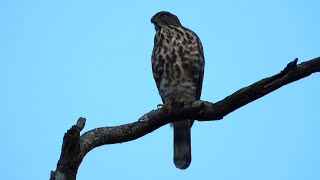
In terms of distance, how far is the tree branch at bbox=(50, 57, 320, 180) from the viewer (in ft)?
12.7

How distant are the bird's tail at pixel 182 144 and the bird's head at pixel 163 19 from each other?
1.65 metres

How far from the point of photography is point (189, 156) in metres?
6.82

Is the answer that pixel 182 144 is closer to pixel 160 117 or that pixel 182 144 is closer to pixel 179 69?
pixel 179 69

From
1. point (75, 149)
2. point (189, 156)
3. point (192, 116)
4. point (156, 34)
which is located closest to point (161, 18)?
point (156, 34)

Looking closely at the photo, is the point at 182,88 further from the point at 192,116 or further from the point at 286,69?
the point at 286,69

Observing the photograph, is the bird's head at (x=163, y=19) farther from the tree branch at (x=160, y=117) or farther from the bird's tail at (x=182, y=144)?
the tree branch at (x=160, y=117)

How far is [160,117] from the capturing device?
4.88 m

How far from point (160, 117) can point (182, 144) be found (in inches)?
93.6

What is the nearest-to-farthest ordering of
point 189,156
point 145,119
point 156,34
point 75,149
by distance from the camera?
point 75,149 < point 145,119 < point 189,156 < point 156,34

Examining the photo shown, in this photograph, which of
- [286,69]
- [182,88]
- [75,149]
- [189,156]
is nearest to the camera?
[75,149]

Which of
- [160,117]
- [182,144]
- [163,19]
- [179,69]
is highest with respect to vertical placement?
[163,19]

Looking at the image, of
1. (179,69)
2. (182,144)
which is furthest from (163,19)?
(182,144)

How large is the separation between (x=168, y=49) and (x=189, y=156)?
1585 mm

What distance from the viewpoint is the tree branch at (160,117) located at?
3.86 meters
